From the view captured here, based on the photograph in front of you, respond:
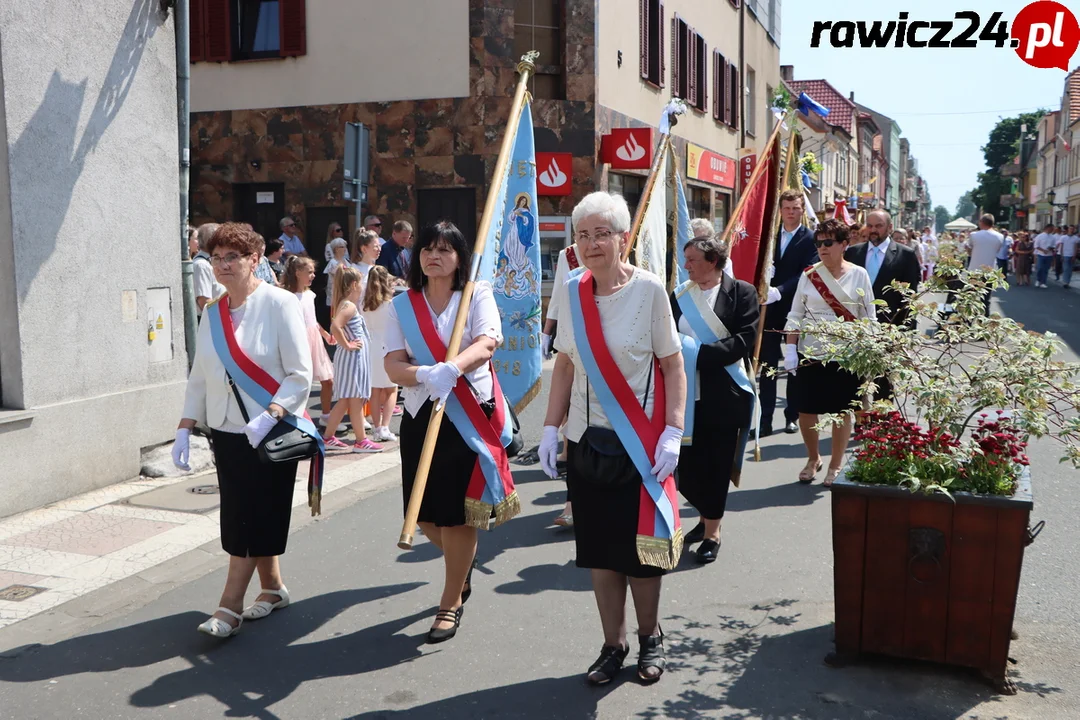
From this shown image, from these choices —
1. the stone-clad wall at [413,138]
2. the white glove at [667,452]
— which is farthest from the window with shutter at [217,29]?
the white glove at [667,452]

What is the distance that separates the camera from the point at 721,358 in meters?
5.31

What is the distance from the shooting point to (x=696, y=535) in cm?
576

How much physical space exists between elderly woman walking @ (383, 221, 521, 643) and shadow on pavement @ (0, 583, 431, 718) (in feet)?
1.01

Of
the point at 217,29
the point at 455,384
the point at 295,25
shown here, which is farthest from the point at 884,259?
the point at 217,29

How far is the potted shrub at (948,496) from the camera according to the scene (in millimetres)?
Result: 3689

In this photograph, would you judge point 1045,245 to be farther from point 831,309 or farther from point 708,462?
point 708,462

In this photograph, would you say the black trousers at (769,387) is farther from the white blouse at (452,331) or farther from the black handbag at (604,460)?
the black handbag at (604,460)

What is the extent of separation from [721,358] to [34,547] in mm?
4007

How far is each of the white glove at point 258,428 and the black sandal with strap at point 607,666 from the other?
167 centimetres

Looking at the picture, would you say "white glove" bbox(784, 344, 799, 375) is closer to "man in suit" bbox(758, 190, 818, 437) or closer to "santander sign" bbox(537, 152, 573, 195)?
"man in suit" bbox(758, 190, 818, 437)

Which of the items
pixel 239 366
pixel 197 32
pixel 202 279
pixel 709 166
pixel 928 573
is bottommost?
pixel 928 573

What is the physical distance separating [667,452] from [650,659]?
0.86 m

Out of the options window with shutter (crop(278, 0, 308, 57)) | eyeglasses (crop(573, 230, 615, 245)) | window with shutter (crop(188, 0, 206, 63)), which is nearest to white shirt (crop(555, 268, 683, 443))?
eyeglasses (crop(573, 230, 615, 245))

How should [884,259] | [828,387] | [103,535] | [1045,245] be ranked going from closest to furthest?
1. [103,535]
2. [828,387]
3. [884,259]
4. [1045,245]
